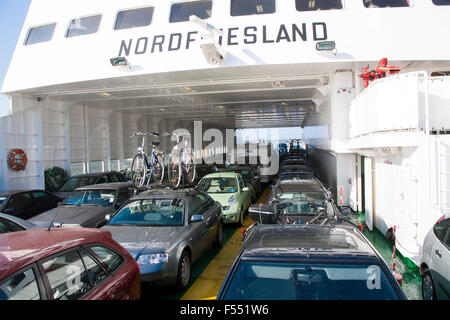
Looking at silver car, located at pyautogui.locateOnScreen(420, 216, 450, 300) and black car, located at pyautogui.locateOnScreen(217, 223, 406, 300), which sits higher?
black car, located at pyautogui.locateOnScreen(217, 223, 406, 300)

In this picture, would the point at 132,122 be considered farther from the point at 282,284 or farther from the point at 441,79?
the point at 282,284

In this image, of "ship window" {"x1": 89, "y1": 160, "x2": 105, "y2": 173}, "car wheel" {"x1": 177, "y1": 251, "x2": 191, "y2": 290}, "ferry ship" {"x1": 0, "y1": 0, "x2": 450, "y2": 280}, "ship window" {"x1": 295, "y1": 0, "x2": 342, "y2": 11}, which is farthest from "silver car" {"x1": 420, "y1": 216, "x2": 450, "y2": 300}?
"ship window" {"x1": 89, "y1": 160, "x2": 105, "y2": 173}

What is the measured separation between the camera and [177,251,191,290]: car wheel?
15.1ft

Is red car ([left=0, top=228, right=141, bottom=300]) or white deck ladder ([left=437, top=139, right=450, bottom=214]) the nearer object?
red car ([left=0, top=228, right=141, bottom=300])

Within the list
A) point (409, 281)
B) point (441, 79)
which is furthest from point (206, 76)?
point (409, 281)

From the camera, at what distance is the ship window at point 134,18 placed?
10.1 m

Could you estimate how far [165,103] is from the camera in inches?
632

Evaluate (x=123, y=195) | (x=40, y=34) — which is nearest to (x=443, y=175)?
(x=123, y=195)

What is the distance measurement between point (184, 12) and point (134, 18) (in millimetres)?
1763

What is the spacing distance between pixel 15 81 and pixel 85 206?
6.70m

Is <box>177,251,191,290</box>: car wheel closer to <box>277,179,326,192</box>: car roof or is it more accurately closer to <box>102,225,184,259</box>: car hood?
<box>102,225,184,259</box>: car hood

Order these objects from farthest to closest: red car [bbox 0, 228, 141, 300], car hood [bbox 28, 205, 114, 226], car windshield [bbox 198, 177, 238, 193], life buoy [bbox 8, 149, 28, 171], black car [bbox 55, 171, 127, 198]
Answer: life buoy [bbox 8, 149, 28, 171]
black car [bbox 55, 171, 127, 198]
car windshield [bbox 198, 177, 238, 193]
car hood [bbox 28, 205, 114, 226]
red car [bbox 0, 228, 141, 300]

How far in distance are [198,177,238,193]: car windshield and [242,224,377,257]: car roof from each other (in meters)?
5.85

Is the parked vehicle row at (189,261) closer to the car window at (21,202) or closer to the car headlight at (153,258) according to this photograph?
the car headlight at (153,258)
